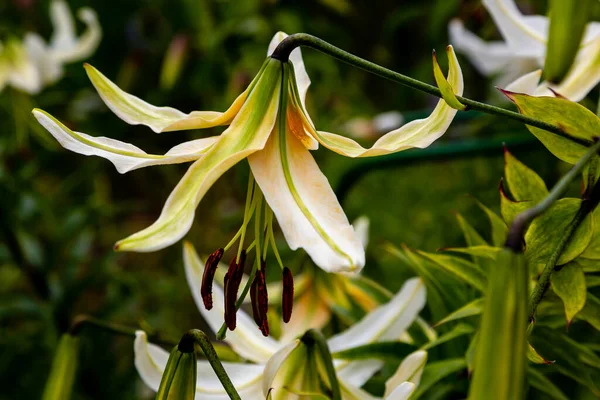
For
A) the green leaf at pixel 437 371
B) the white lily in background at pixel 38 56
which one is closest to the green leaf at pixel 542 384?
the green leaf at pixel 437 371

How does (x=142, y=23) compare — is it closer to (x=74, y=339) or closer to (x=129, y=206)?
(x=129, y=206)

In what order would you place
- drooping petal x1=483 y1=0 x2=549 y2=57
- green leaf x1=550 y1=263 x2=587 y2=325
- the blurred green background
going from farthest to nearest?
the blurred green background → drooping petal x1=483 y1=0 x2=549 y2=57 → green leaf x1=550 y1=263 x2=587 y2=325

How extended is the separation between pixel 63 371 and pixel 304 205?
140 millimetres

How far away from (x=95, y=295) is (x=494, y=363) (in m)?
1.39

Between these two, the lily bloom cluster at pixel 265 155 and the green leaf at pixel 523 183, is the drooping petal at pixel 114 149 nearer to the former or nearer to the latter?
the lily bloom cluster at pixel 265 155

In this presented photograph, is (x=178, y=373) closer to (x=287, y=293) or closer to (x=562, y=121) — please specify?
(x=287, y=293)

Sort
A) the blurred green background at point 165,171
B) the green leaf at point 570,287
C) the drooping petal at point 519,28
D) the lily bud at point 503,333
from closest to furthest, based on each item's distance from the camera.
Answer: the lily bud at point 503,333 < the green leaf at point 570,287 < the drooping petal at point 519,28 < the blurred green background at point 165,171

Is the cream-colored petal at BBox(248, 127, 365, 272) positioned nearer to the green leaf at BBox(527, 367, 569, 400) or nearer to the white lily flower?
the white lily flower

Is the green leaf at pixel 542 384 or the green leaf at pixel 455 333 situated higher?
the green leaf at pixel 455 333

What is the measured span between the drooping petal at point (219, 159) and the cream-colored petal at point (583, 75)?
0.51ft

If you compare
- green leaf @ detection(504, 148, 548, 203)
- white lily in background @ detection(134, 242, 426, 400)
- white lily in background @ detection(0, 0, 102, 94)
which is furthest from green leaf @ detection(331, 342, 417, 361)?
white lily in background @ detection(0, 0, 102, 94)

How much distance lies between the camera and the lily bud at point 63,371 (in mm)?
323

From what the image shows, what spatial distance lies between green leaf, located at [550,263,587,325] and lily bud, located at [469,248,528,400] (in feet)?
0.36

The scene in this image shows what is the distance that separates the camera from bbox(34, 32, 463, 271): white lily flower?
247mm
